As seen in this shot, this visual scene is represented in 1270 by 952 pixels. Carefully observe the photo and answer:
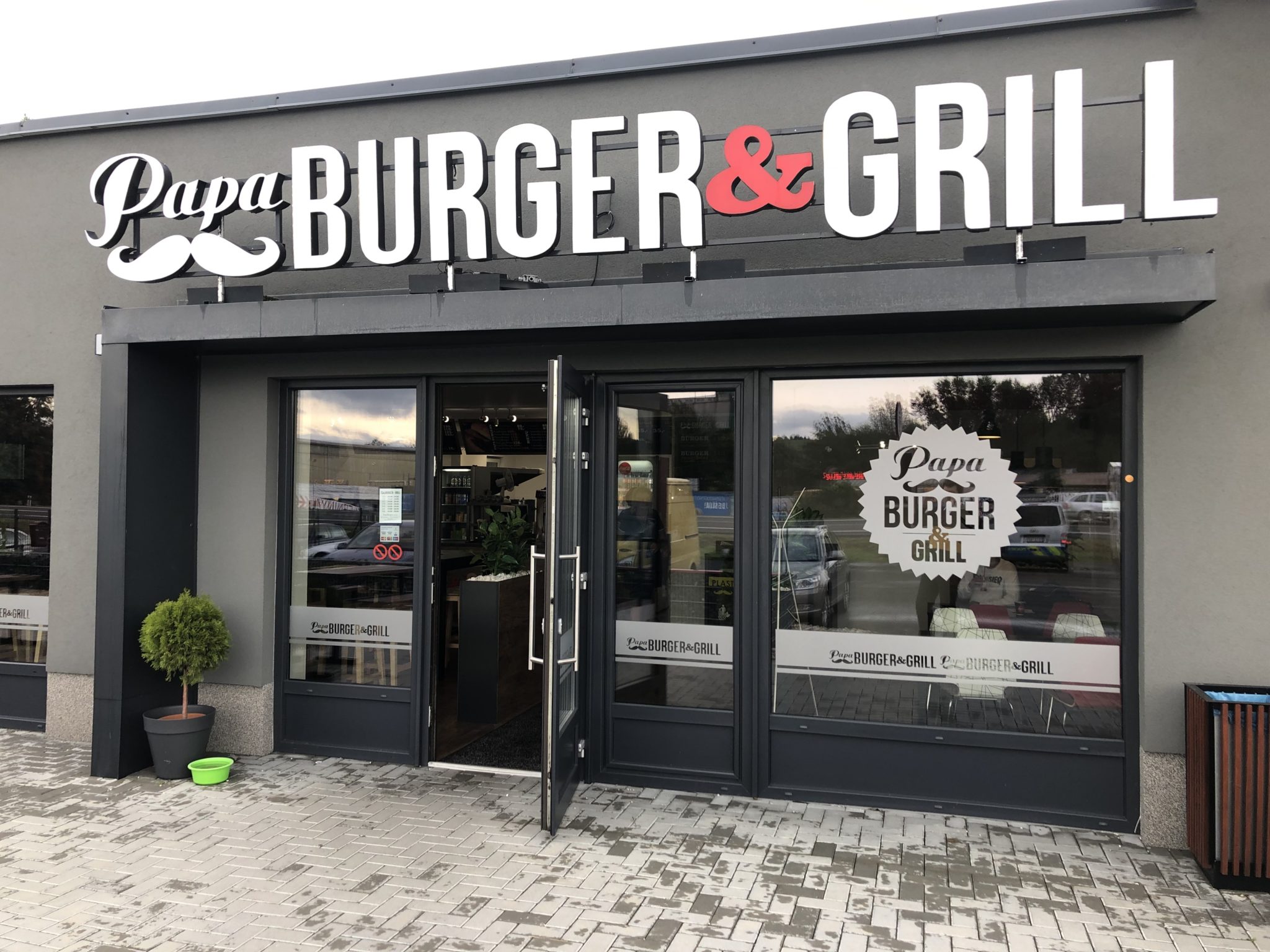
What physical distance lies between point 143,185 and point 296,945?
4.99 m

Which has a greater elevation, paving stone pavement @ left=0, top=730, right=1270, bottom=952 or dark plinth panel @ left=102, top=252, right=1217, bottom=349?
dark plinth panel @ left=102, top=252, right=1217, bottom=349

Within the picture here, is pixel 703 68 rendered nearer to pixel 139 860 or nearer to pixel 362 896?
pixel 362 896

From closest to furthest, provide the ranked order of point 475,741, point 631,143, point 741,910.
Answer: point 741,910 < point 631,143 < point 475,741

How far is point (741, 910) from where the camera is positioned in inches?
153

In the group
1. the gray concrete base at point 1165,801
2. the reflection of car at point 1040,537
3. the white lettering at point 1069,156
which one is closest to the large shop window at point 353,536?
the reflection of car at point 1040,537

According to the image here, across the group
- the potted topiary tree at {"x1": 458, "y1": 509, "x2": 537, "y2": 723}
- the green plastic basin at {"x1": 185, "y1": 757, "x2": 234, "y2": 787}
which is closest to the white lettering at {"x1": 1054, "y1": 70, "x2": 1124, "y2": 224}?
the potted topiary tree at {"x1": 458, "y1": 509, "x2": 537, "y2": 723}

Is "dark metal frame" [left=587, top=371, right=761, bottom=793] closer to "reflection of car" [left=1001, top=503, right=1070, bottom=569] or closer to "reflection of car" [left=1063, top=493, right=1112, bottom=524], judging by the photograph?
"reflection of car" [left=1001, top=503, right=1070, bottom=569]

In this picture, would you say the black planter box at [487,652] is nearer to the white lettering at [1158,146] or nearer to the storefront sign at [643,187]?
the storefront sign at [643,187]

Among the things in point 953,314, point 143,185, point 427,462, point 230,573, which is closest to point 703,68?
point 953,314

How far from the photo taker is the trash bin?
411 centimetres

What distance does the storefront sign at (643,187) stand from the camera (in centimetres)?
434

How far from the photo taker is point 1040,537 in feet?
16.5

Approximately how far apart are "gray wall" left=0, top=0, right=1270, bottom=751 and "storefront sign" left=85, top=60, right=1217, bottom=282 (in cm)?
29

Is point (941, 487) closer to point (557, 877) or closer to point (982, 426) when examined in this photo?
point (982, 426)
